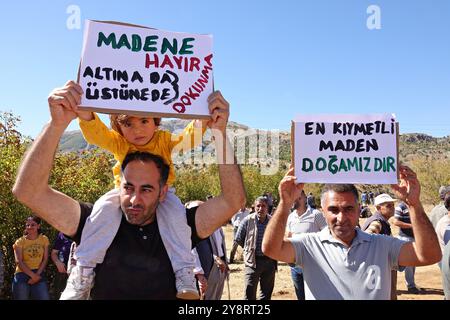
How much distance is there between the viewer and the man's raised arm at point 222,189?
2.54 meters

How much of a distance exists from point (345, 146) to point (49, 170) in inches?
80.0

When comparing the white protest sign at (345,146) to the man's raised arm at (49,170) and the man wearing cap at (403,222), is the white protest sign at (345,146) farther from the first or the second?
the man wearing cap at (403,222)

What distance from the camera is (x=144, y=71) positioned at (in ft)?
9.08

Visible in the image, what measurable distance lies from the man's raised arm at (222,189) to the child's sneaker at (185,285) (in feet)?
0.84

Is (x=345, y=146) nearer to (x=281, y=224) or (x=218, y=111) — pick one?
(x=281, y=224)

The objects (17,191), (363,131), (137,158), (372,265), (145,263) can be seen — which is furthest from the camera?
(363,131)

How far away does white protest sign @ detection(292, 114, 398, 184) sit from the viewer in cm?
309

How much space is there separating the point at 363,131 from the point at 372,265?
0.96m

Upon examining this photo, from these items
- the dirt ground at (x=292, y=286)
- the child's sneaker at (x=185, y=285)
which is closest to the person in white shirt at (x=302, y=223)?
the dirt ground at (x=292, y=286)

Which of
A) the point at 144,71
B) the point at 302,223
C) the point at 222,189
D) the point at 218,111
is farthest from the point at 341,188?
the point at 302,223

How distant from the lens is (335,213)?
10.0 feet
